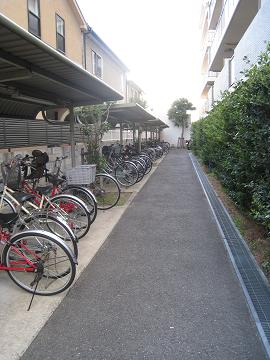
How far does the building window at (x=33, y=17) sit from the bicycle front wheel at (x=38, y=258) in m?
10.3

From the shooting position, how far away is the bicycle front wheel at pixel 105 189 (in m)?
7.66

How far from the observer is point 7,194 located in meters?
4.43

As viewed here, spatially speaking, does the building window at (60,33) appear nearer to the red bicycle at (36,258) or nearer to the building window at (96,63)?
the building window at (96,63)

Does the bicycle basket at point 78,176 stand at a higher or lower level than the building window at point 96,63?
lower

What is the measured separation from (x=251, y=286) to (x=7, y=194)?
305cm

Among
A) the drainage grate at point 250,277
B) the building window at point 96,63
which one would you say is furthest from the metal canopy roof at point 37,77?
the building window at point 96,63

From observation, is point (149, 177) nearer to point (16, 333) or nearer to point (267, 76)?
point (267, 76)

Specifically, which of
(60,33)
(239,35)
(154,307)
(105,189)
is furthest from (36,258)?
(239,35)

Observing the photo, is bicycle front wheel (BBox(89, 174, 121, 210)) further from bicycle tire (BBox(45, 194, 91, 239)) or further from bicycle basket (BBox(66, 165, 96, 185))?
bicycle tire (BBox(45, 194, 91, 239))

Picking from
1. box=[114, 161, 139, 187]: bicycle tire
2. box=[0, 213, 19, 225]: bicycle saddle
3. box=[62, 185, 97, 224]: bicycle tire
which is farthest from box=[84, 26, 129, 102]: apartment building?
box=[0, 213, 19, 225]: bicycle saddle

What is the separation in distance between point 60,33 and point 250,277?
13.5 metres

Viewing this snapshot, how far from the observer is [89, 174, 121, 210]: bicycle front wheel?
7.66m

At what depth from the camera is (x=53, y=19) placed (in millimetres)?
13859

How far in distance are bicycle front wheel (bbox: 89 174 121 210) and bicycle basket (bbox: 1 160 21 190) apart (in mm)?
2689
